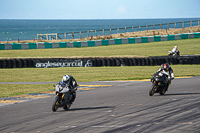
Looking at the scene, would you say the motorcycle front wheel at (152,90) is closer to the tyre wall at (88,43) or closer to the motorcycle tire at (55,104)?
the motorcycle tire at (55,104)

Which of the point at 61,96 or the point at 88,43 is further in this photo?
the point at 88,43

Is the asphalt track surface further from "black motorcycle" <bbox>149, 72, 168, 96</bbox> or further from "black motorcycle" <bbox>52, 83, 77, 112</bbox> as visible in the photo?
"black motorcycle" <bbox>149, 72, 168, 96</bbox>

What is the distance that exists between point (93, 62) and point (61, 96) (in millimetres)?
17323

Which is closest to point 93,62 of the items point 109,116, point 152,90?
point 152,90

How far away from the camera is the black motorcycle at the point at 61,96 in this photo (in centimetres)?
1077

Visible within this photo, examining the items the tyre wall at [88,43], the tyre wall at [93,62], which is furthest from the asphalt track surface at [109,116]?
the tyre wall at [88,43]

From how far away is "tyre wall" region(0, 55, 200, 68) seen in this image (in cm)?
2761

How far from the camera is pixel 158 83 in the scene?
45.9ft

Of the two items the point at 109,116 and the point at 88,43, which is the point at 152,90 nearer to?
the point at 109,116

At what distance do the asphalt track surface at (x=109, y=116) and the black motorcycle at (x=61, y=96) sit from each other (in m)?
0.25

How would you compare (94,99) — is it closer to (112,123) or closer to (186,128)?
(112,123)

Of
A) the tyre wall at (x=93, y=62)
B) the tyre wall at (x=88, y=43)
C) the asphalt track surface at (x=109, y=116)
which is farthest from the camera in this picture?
the tyre wall at (x=88, y=43)

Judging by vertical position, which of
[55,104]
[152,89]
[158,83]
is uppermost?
[158,83]

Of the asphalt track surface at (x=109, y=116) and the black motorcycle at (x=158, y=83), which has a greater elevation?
the black motorcycle at (x=158, y=83)
